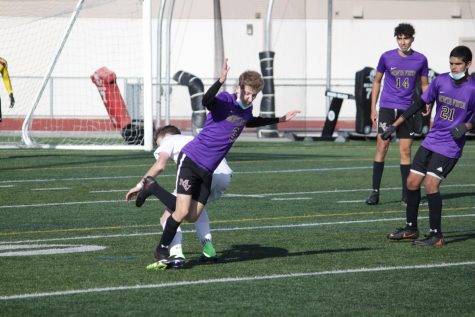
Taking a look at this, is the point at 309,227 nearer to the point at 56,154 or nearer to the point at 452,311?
the point at 452,311

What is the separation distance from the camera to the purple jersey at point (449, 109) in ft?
34.8

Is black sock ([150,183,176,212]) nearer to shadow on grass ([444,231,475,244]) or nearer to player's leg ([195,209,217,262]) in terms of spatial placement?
player's leg ([195,209,217,262])

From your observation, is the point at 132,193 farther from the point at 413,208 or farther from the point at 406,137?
the point at 406,137

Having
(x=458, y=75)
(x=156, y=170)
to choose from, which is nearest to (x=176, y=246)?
(x=156, y=170)

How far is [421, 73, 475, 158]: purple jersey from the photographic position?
10.6 meters

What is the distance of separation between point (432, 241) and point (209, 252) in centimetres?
227

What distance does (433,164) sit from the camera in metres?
10.7

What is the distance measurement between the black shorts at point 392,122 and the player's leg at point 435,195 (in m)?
3.24

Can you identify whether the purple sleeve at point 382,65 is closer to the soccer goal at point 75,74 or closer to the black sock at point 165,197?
the black sock at point 165,197

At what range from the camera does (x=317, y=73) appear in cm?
4094

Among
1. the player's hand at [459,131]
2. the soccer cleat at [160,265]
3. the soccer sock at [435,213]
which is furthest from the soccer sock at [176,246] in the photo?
the player's hand at [459,131]

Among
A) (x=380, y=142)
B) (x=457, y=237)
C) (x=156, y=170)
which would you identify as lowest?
(x=457, y=237)


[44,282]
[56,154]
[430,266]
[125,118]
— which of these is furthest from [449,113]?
[125,118]

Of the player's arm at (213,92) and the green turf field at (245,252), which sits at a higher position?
the player's arm at (213,92)
